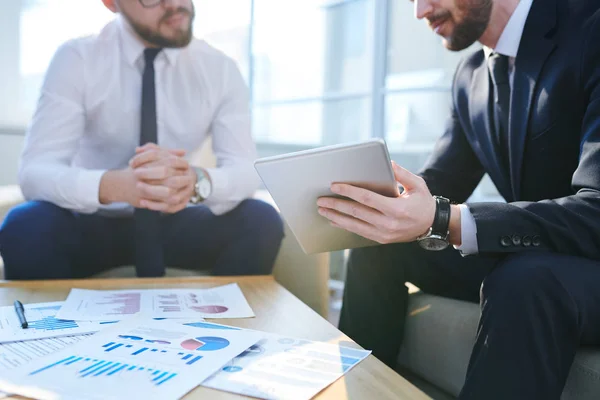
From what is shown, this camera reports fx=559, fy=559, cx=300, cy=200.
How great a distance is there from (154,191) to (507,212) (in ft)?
2.76

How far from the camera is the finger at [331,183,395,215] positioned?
0.84 meters

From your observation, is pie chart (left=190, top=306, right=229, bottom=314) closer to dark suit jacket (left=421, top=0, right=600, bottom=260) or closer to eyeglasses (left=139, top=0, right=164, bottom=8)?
dark suit jacket (left=421, top=0, right=600, bottom=260)

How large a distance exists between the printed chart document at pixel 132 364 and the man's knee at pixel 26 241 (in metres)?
0.62

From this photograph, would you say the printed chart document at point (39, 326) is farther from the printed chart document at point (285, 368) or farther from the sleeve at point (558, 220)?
the sleeve at point (558, 220)

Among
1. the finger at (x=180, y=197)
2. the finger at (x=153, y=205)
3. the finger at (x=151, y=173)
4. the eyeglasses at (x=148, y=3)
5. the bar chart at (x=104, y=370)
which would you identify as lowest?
the bar chart at (x=104, y=370)

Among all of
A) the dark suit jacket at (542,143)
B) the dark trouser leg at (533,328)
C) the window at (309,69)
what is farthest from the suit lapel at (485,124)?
the window at (309,69)

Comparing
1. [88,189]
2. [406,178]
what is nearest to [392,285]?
[406,178]

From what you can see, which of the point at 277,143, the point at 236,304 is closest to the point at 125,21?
the point at 236,304

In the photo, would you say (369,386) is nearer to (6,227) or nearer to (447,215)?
(447,215)

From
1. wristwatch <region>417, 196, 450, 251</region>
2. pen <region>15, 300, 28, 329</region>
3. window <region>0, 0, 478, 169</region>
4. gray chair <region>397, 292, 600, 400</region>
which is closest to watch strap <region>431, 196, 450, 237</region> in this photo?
wristwatch <region>417, 196, 450, 251</region>

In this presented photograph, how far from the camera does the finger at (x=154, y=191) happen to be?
1.38 meters

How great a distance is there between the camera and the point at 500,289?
31.7 inches

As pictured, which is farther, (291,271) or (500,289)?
(291,271)

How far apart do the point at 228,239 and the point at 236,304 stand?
1.74 feet
